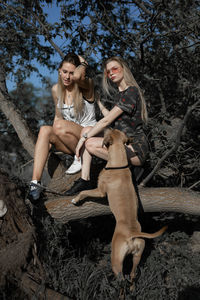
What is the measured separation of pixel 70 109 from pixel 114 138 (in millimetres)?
1065

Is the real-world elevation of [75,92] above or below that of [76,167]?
above

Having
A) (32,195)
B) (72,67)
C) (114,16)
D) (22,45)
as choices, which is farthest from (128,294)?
(22,45)

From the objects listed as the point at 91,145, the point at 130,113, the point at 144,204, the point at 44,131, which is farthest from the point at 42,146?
the point at 144,204

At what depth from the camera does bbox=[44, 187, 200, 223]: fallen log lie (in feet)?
12.7

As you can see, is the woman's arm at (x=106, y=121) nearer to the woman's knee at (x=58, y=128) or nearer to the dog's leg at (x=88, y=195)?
the woman's knee at (x=58, y=128)

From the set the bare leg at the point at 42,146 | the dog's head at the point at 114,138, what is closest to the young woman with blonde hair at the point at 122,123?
the dog's head at the point at 114,138

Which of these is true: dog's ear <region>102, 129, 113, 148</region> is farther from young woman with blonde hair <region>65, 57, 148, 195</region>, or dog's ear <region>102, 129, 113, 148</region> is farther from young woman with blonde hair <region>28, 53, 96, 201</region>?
young woman with blonde hair <region>28, 53, 96, 201</region>

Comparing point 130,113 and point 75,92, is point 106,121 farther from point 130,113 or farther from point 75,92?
point 75,92

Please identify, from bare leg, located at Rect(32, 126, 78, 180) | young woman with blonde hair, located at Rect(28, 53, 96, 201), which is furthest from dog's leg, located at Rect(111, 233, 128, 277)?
young woman with blonde hair, located at Rect(28, 53, 96, 201)

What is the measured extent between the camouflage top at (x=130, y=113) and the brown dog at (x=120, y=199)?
259 millimetres

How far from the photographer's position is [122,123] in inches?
158

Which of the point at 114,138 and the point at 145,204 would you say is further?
the point at 145,204

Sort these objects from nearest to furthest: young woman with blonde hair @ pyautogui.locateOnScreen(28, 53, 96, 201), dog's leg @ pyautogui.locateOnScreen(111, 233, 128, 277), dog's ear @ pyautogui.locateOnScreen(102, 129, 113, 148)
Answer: dog's leg @ pyautogui.locateOnScreen(111, 233, 128, 277) → dog's ear @ pyautogui.locateOnScreen(102, 129, 113, 148) → young woman with blonde hair @ pyautogui.locateOnScreen(28, 53, 96, 201)

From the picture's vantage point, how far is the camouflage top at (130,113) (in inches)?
149
